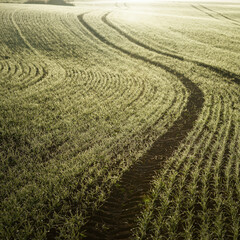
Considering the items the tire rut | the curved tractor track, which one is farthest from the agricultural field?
the tire rut

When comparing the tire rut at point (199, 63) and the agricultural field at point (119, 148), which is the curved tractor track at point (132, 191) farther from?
the tire rut at point (199, 63)

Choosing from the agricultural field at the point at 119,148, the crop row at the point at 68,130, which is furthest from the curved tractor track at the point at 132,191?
the crop row at the point at 68,130

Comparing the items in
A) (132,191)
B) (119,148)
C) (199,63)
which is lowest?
(132,191)

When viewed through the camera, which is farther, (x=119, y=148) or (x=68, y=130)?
(x=68, y=130)

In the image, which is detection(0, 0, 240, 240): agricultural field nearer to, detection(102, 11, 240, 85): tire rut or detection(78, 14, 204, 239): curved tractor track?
detection(78, 14, 204, 239): curved tractor track

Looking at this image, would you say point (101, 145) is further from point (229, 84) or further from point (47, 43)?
point (47, 43)

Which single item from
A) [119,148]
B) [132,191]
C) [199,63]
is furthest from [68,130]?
[199,63]

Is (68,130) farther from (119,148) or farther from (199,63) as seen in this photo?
(199,63)
